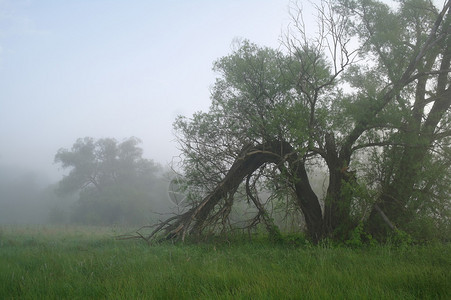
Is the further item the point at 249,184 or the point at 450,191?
the point at 249,184

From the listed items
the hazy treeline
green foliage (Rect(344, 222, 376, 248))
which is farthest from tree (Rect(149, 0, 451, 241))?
the hazy treeline

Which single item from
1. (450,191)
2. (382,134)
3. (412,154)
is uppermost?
(382,134)

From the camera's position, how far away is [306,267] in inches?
222

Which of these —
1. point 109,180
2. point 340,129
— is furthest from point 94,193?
point 340,129

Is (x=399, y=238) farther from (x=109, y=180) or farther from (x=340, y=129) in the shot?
(x=109, y=180)

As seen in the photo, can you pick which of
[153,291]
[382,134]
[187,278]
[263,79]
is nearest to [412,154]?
[382,134]

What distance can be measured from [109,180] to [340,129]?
51289 millimetres

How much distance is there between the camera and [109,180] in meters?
55.1

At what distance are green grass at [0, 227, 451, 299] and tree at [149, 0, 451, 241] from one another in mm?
2076

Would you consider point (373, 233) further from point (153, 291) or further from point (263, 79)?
point (153, 291)

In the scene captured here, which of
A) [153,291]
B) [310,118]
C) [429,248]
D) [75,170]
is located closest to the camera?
[153,291]

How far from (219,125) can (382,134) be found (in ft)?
15.5

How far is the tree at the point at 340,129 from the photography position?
860cm

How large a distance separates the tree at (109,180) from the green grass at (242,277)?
128ft
